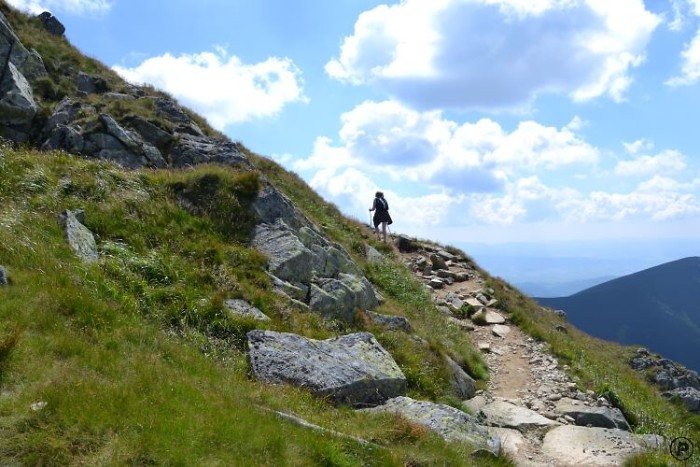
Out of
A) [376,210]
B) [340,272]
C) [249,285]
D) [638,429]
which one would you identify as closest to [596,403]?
[638,429]

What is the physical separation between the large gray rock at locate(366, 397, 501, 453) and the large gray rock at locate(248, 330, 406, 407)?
1.62ft

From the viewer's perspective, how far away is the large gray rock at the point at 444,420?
10109 millimetres

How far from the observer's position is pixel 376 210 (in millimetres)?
31906

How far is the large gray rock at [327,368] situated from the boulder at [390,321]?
3115 millimetres

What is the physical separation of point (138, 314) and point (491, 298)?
21189mm

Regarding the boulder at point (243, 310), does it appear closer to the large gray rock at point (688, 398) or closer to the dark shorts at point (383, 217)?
the dark shorts at point (383, 217)

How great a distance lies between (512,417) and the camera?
45.0 feet

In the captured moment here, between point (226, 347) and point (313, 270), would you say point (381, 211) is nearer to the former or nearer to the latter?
point (313, 270)

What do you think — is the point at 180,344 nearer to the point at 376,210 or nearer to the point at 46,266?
the point at 46,266

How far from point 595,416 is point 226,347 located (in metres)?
10.6

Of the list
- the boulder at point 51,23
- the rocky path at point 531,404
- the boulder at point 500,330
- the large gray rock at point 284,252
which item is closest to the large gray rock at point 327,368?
the rocky path at point 531,404

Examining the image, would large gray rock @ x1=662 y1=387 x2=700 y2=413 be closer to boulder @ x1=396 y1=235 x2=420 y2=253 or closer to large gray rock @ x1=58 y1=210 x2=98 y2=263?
boulder @ x1=396 y1=235 x2=420 y2=253

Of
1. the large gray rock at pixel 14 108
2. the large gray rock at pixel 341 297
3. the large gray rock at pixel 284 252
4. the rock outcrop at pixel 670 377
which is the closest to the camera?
the large gray rock at pixel 341 297

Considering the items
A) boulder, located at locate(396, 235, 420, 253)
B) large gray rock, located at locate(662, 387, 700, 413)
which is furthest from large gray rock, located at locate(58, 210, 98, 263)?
large gray rock, located at locate(662, 387, 700, 413)
